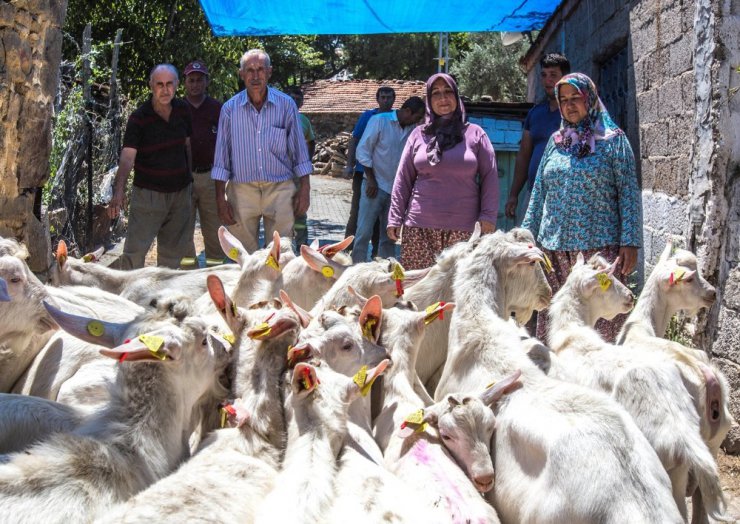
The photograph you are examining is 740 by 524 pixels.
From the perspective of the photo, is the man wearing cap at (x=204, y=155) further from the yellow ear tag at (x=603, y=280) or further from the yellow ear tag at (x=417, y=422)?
the yellow ear tag at (x=417, y=422)

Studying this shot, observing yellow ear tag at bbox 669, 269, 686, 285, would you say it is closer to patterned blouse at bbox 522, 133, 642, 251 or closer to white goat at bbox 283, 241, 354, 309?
patterned blouse at bbox 522, 133, 642, 251

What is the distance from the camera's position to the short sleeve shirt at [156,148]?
741 cm

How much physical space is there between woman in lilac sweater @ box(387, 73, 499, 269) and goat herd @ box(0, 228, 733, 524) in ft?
3.80

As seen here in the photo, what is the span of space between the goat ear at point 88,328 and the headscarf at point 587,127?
3.20 metres

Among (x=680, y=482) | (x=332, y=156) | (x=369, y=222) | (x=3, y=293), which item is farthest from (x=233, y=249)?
(x=332, y=156)

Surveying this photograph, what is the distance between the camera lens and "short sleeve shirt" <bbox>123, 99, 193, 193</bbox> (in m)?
7.41

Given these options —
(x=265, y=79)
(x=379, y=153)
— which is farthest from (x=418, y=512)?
(x=379, y=153)

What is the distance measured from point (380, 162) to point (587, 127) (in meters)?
4.12

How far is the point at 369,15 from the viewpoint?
11234mm

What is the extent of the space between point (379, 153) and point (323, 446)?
6.61 metres

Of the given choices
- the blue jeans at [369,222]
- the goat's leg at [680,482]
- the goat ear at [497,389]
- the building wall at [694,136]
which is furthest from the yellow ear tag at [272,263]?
the blue jeans at [369,222]

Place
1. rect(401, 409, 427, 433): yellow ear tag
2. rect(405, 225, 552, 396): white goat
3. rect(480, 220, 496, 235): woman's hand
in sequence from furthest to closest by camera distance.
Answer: rect(480, 220, 496, 235): woman's hand → rect(405, 225, 552, 396): white goat → rect(401, 409, 427, 433): yellow ear tag

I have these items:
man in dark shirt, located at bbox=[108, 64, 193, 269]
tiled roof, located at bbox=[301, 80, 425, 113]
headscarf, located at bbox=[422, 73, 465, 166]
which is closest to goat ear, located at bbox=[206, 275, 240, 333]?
headscarf, located at bbox=[422, 73, 465, 166]

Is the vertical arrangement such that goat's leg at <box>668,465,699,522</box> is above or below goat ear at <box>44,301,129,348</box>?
below
